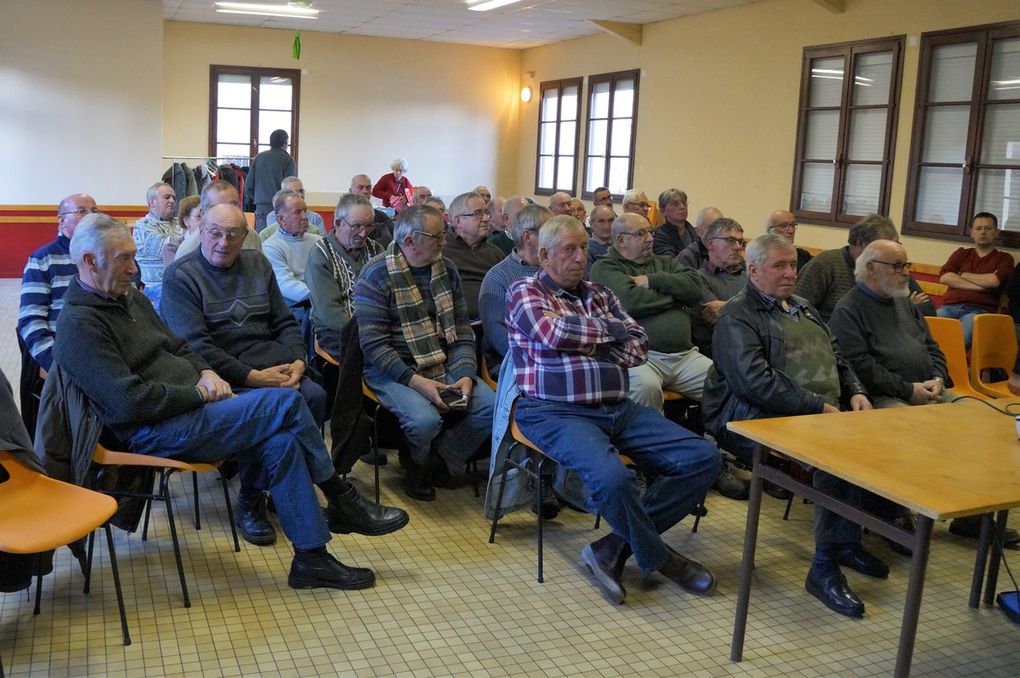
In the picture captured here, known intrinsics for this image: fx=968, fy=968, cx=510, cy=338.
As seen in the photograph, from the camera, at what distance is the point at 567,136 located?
12.4 meters

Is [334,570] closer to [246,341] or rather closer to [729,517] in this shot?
[246,341]

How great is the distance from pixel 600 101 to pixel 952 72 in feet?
17.0

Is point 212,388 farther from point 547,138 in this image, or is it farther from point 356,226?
point 547,138

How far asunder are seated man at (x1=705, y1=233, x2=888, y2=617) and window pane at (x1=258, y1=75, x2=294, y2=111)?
10123 mm

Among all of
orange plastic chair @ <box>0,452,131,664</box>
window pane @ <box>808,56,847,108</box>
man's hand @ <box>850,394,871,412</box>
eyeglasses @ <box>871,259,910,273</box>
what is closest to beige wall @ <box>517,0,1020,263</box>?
window pane @ <box>808,56,847,108</box>

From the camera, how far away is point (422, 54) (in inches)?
518

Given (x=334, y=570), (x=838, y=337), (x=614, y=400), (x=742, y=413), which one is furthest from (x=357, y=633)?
(x=838, y=337)

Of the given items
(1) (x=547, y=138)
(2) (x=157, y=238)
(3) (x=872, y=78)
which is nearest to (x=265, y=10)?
(1) (x=547, y=138)

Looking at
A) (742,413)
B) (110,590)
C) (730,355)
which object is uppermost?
(730,355)

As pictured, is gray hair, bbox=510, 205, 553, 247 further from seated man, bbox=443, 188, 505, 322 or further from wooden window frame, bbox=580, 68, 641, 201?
wooden window frame, bbox=580, 68, 641, 201

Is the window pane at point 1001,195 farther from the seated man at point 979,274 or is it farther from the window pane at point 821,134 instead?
the window pane at point 821,134

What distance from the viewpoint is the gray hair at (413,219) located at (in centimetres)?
381

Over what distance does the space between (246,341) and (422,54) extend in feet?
33.6

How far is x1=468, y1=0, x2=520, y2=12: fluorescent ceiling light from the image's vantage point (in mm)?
9578
